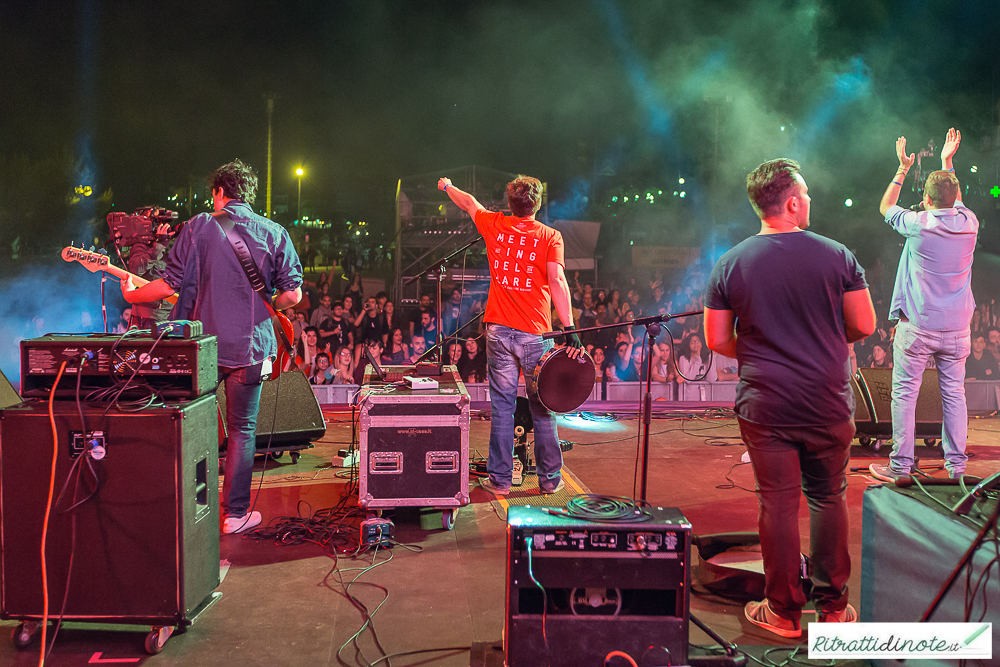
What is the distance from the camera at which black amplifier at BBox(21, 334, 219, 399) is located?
7.37 ft

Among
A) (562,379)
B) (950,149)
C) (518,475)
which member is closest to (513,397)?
(562,379)

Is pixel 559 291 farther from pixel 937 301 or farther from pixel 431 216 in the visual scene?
pixel 431 216

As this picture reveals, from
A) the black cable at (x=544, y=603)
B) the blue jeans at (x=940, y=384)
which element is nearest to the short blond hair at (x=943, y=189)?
the blue jeans at (x=940, y=384)

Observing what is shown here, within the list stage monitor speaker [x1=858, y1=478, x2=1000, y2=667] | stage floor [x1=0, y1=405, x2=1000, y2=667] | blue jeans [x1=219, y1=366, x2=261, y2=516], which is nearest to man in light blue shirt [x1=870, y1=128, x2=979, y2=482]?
stage floor [x1=0, y1=405, x2=1000, y2=667]

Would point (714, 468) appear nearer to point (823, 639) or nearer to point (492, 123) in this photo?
point (823, 639)

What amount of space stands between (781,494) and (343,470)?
130 inches

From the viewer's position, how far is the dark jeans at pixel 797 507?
2252 millimetres

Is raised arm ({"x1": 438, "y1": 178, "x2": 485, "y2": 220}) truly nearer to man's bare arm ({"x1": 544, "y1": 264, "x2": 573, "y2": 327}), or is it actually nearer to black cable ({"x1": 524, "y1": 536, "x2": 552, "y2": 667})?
man's bare arm ({"x1": 544, "y1": 264, "x2": 573, "y2": 327})

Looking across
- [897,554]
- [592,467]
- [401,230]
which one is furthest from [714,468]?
[401,230]

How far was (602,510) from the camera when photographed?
6.49 ft

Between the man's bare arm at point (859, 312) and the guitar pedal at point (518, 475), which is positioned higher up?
the man's bare arm at point (859, 312)

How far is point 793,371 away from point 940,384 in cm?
265

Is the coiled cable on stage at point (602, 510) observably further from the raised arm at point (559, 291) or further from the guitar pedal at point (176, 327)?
the raised arm at point (559, 291)

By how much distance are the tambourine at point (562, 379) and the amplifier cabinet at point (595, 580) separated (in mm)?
1660
